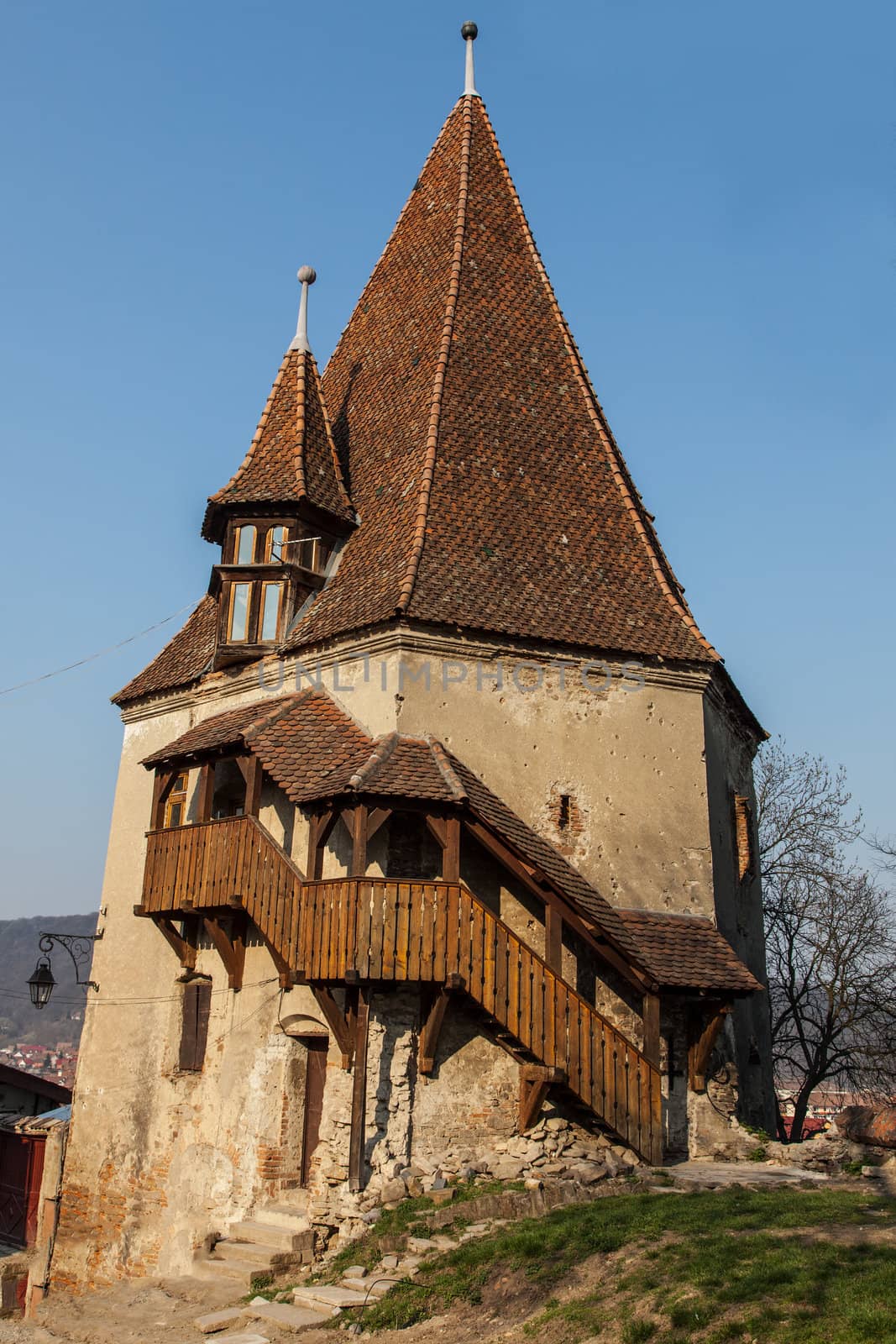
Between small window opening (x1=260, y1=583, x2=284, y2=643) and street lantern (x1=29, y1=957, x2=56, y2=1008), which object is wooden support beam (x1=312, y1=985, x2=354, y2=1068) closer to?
small window opening (x1=260, y1=583, x2=284, y2=643)

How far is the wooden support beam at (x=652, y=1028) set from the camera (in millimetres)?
14312

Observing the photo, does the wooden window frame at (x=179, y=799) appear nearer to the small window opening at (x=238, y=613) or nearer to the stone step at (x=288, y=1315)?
the small window opening at (x=238, y=613)

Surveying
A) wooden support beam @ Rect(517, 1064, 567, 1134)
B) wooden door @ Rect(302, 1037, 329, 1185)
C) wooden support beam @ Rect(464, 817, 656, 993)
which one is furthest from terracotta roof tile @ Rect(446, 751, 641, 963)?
wooden door @ Rect(302, 1037, 329, 1185)

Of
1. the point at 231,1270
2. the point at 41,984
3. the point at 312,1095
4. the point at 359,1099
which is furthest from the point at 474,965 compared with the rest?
the point at 41,984

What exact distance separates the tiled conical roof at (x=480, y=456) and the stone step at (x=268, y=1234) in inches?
285

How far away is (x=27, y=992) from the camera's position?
13388cm

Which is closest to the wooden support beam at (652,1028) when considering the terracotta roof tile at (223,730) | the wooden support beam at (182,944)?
the terracotta roof tile at (223,730)

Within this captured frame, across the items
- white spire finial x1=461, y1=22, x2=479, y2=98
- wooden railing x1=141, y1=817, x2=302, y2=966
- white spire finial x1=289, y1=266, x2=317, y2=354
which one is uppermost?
white spire finial x1=461, y1=22, x2=479, y2=98

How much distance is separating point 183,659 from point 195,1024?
19.1 ft

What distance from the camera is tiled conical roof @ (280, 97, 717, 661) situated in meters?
16.7

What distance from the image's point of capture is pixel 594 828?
16125 mm

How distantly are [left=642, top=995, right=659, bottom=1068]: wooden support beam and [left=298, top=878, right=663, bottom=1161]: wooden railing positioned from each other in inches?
13.9

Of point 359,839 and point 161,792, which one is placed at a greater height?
point 161,792

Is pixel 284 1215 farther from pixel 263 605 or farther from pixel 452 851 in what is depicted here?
pixel 263 605
